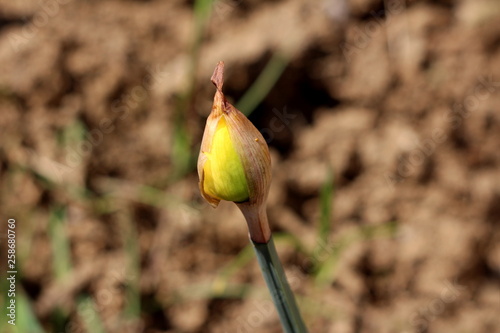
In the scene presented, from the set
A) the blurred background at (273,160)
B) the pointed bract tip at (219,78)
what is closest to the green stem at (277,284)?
the pointed bract tip at (219,78)

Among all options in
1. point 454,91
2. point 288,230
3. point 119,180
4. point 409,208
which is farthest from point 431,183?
point 119,180

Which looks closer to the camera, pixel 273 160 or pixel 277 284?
pixel 277 284

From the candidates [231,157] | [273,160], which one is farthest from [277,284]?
[273,160]

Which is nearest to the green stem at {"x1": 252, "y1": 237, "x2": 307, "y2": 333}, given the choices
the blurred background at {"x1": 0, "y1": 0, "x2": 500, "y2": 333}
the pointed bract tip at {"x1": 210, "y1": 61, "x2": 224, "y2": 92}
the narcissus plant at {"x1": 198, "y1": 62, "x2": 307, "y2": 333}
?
the narcissus plant at {"x1": 198, "y1": 62, "x2": 307, "y2": 333}

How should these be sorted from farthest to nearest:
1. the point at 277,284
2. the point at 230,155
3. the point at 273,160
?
the point at 273,160 → the point at 277,284 → the point at 230,155

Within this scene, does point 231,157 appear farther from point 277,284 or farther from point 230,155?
point 277,284

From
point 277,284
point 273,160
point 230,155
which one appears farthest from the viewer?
point 273,160
